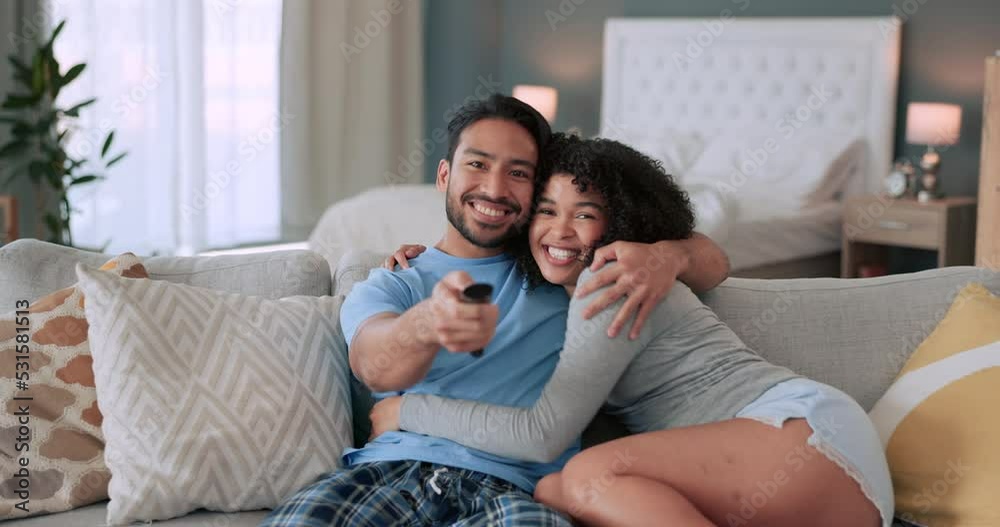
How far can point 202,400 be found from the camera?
5.78 ft

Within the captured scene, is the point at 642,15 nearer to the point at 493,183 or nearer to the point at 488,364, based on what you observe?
the point at 493,183

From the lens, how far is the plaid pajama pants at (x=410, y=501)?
159cm

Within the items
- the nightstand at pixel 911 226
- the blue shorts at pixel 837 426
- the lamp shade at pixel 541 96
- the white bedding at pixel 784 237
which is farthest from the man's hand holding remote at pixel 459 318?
the lamp shade at pixel 541 96

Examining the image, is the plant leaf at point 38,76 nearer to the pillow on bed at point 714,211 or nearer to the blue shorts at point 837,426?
the pillow on bed at point 714,211

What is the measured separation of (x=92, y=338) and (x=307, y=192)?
4.63 metres

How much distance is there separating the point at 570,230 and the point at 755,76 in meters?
3.98

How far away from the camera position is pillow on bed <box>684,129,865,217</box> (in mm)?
4980

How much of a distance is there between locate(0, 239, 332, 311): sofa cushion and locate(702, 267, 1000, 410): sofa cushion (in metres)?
0.78

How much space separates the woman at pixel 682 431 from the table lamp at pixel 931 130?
3333 mm

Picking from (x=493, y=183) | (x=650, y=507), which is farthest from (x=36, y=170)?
(x=650, y=507)

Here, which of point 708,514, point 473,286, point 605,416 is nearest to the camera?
point 473,286

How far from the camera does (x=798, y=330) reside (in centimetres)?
199

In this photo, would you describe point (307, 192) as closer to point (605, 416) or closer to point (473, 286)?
point (605, 416)

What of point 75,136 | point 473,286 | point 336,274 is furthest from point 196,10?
point 473,286
